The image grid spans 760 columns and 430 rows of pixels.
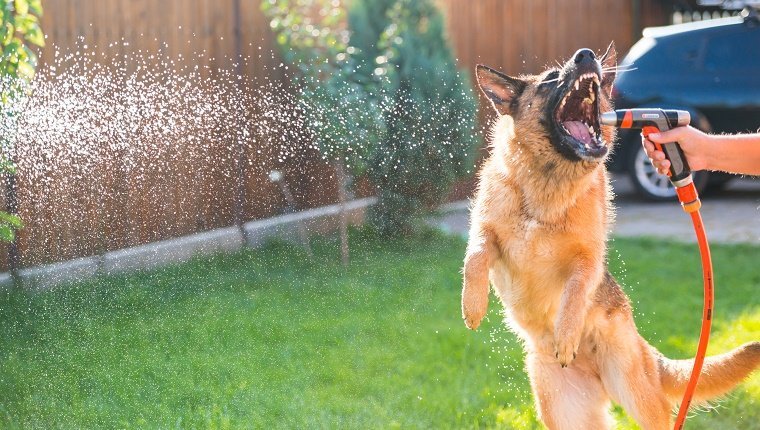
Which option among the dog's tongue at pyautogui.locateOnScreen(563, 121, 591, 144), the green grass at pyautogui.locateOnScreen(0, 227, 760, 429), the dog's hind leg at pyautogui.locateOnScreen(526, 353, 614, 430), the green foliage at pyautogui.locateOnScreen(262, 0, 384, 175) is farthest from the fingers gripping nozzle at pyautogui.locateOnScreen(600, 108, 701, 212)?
the green foliage at pyautogui.locateOnScreen(262, 0, 384, 175)

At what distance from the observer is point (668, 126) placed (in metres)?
2.93

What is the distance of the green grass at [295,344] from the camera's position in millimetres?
4238

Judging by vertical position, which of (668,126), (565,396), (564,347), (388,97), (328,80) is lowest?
(565,396)

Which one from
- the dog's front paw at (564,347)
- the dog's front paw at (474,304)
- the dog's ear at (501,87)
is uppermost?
the dog's ear at (501,87)

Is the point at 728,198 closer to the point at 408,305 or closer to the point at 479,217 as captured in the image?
the point at 408,305

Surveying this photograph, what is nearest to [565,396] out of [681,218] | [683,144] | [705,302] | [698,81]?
[705,302]

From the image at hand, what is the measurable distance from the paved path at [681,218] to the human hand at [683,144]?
472 centimetres

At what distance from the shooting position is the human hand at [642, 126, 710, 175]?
2.91 metres

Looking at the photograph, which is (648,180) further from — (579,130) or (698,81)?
(579,130)

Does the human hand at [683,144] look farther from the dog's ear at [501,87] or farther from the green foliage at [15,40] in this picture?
the green foliage at [15,40]

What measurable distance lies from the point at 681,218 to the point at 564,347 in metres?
5.93

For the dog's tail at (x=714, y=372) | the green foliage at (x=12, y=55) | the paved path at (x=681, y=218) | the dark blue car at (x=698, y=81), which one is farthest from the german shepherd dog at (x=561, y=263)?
the dark blue car at (x=698, y=81)

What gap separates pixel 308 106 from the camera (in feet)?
23.3

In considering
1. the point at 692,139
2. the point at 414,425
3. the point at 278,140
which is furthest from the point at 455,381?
the point at 278,140
